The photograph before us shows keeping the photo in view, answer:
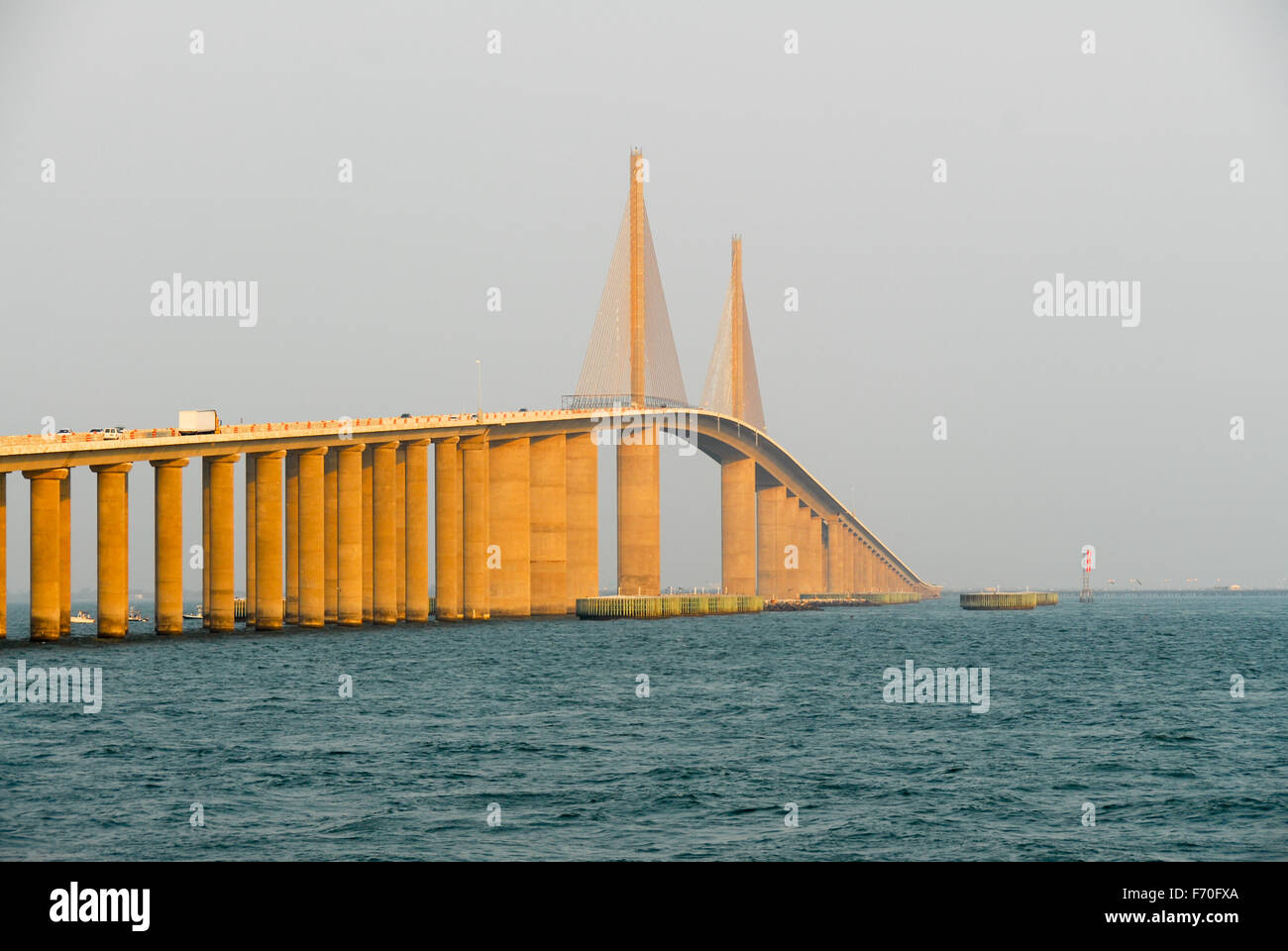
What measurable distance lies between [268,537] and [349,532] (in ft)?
25.7

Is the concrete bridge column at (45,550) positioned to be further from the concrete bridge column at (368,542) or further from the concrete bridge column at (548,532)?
the concrete bridge column at (548,532)

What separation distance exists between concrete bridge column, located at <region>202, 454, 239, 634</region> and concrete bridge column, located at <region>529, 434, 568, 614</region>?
3329cm

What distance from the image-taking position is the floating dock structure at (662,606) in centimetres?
11819

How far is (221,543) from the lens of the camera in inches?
3287

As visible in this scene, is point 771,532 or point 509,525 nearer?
point 509,525

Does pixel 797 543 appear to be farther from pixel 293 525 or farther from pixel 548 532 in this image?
pixel 293 525

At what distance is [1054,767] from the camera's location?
1373 inches

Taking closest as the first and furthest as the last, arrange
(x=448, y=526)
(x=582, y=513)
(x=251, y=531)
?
1. (x=251, y=531)
2. (x=448, y=526)
3. (x=582, y=513)

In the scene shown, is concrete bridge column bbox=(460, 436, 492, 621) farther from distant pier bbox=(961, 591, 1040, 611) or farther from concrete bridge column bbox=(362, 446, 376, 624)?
distant pier bbox=(961, 591, 1040, 611)

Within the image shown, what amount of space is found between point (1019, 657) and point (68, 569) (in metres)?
55.9

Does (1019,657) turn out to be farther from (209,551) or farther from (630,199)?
(630,199)

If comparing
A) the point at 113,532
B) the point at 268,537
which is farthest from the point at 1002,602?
the point at 113,532

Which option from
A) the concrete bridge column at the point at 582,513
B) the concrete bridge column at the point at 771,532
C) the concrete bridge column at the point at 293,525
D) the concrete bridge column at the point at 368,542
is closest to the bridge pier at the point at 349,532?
the concrete bridge column at the point at 293,525
